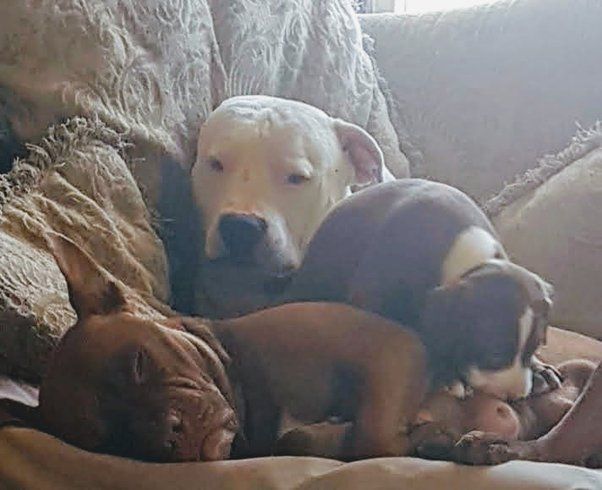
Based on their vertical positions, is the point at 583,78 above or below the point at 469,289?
below

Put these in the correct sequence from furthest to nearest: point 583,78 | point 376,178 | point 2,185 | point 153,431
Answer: point 583,78 < point 376,178 < point 2,185 < point 153,431

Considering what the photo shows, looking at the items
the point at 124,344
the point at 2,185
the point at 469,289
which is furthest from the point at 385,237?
the point at 2,185

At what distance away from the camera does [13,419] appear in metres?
0.89

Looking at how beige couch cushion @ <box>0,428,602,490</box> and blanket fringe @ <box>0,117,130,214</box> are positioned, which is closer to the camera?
beige couch cushion @ <box>0,428,602,490</box>

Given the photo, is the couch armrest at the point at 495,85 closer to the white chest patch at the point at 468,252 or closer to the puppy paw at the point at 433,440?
the white chest patch at the point at 468,252

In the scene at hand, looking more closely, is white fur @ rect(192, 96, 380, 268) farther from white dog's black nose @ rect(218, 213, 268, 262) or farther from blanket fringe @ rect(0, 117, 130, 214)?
blanket fringe @ rect(0, 117, 130, 214)

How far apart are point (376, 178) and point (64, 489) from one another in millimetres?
662

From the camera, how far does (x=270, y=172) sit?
124cm

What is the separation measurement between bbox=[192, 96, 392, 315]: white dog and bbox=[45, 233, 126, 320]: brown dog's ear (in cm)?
27

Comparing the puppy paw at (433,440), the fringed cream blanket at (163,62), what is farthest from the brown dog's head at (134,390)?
the fringed cream blanket at (163,62)

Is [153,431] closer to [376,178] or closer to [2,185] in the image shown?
[2,185]

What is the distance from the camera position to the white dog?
1182 millimetres

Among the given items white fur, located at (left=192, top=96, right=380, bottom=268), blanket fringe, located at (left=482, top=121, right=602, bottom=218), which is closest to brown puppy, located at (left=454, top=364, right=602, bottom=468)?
white fur, located at (left=192, top=96, right=380, bottom=268)

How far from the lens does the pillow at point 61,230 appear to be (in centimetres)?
97
